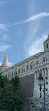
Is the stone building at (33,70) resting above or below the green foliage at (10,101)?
above

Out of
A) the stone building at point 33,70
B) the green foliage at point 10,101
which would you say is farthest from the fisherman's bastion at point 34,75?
the green foliage at point 10,101

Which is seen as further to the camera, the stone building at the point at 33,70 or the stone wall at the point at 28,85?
the stone wall at the point at 28,85

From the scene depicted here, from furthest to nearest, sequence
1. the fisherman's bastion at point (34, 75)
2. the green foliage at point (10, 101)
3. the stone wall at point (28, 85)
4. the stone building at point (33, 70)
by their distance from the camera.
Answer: the stone wall at point (28, 85) < the stone building at point (33, 70) < the fisherman's bastion at point (34, 75) < the green foliage at point (10, 101)

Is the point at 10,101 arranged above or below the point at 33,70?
below

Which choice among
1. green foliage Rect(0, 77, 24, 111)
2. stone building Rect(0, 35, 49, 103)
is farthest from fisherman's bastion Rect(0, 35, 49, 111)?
green foliage Rect(0, 77, 24, 111)

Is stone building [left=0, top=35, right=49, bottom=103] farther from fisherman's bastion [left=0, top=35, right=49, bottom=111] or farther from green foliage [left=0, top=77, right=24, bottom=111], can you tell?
green foliage [left=0, top=77, right=24, bottom=111]

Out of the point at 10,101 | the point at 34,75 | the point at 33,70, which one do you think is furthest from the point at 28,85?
the point at 10,101

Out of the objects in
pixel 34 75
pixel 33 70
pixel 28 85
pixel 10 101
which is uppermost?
pixel 33 70

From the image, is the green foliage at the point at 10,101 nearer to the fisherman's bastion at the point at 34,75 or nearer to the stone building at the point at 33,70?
the fisherman's bastion at the point at 34,75

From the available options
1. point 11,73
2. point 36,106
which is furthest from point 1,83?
point 11,73

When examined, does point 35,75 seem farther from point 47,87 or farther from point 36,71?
point 47,87

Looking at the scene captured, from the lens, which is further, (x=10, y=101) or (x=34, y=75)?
(x=34, y=75)

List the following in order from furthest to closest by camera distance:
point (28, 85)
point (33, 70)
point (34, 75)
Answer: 1. point (28, 85)
2. point (33, 70)
3. point (34, 75)

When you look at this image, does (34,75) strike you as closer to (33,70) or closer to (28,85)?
(33,70)
